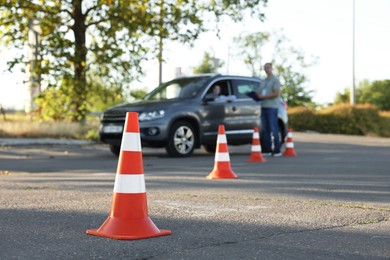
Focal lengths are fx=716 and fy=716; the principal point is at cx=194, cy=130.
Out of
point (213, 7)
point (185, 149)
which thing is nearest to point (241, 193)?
point (185, 149)

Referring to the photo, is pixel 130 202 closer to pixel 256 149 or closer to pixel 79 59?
pixel 256 149

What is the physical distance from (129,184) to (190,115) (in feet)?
32.1

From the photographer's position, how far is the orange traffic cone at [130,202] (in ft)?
15.8

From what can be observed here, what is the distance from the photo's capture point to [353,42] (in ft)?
150

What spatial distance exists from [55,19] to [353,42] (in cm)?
2923

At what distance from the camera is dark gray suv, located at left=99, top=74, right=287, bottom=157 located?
1432cm

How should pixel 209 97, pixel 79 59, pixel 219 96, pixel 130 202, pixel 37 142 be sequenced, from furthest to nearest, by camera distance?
pixel 79 59 < pixel 37 142 < pixel 219 96 < pixel 209 97 < pixel 130 202

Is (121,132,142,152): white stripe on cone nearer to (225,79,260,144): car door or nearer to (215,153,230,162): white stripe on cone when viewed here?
(215,153,230,162): white stripe on cone

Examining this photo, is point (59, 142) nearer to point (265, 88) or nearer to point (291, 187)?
point (265, 88)

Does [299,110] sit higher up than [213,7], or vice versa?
[213,7]

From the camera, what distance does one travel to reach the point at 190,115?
14742 mm

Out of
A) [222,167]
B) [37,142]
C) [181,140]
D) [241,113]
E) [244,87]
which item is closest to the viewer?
[222,167]

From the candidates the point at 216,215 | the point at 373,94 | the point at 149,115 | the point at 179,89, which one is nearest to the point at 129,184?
the point at 216,215

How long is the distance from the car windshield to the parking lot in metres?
4.24
